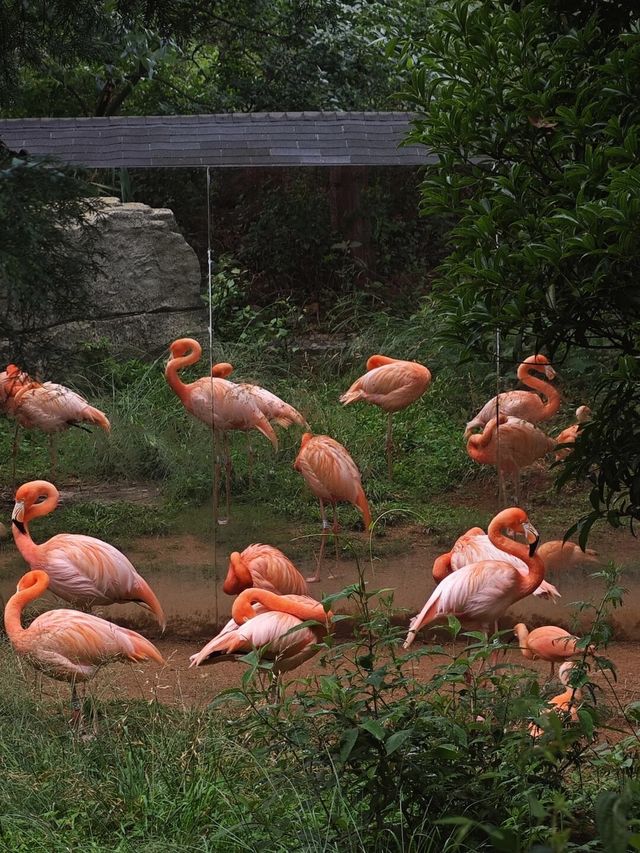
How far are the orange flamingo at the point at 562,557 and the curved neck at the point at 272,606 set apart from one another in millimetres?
1600

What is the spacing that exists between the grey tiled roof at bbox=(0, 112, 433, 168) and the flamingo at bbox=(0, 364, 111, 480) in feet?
3.73

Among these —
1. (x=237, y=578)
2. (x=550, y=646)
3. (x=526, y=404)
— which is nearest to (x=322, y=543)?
(x=237, y=578)

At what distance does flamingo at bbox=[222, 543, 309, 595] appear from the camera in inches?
219

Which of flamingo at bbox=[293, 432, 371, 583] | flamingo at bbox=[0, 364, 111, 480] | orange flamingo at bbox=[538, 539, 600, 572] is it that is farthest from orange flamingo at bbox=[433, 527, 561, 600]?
flamingo at bbox=[0, 364, 111, 480]

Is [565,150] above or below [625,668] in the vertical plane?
above

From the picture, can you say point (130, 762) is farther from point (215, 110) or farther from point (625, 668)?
point (215, 110)

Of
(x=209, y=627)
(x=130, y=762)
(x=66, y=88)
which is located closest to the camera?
(x=130, y=762)

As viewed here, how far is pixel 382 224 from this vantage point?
5844 mm

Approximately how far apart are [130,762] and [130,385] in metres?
2.75

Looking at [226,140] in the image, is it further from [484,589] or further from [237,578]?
[484,589]

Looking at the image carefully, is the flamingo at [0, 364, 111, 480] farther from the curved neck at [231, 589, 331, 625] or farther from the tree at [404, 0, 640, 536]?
the tree at [404, 0, 640, 536]

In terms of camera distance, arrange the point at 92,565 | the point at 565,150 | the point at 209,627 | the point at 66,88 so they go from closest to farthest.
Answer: the point at 565,150, the point at 92,565, the point at 209,627, the point at 66,88

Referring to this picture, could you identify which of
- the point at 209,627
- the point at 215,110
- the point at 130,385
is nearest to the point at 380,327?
the point at 130,385

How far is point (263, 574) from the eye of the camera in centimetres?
562
